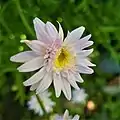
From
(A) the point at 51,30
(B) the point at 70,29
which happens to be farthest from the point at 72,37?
(B) the point at 70,29

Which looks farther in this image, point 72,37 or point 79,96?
point 79,96

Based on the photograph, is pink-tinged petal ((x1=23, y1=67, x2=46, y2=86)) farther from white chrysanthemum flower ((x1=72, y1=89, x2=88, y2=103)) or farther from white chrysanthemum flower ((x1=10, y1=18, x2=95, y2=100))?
white chrysanthemum flower ((x1=72, y1=89, x2=88, y2=103))

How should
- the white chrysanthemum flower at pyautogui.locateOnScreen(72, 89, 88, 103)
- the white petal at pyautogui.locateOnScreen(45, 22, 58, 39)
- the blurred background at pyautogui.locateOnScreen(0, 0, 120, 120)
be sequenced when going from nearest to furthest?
the white petal at pyautogui.locateOnScreen(45, 22, 58, 39), the blurred background at pyautogui.locateOnScreen(0, 0, 120, 120), the white chrysanthemum flower at pyautogui.locateOnScreen(72, 89, 88, 103)

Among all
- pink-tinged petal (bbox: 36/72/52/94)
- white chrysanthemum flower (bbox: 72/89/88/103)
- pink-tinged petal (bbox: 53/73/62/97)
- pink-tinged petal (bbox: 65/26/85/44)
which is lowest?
white chrysanthemum flower (bbox: 72/89/88/103)

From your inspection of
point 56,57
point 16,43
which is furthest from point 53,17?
point 56,57

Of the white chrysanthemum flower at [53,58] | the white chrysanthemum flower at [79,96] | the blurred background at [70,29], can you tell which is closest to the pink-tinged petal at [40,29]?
the white chrysanthemum flower at [53,58]

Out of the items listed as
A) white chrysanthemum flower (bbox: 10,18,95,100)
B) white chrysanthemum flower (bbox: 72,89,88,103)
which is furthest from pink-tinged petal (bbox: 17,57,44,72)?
white chrysanthemum flower (bbox: 72,89,88,103)

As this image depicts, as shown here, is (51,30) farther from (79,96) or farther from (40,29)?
(79,96)
